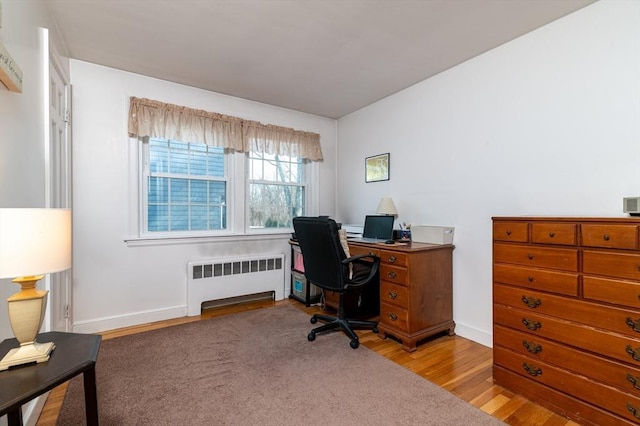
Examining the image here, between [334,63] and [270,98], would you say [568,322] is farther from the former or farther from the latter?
[270,98]

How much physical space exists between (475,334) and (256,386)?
186 centimetres

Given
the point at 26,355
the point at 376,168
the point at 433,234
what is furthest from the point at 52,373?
the point at 376,168

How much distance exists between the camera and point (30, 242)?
97 cm

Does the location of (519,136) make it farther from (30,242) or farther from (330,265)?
(30,242)

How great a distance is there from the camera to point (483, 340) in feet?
8.13

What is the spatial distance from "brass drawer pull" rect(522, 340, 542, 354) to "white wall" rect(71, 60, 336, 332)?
9.72 feet

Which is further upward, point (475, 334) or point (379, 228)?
point (379, 228)

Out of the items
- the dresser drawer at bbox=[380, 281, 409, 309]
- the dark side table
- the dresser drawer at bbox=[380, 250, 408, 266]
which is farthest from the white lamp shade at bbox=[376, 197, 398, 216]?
the dark side table

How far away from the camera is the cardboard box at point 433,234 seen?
2.66 metres

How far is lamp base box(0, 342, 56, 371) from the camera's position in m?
1.01

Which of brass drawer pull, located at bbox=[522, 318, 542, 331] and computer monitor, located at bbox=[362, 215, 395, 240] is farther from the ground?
computer monitor, located at bbox=[362, 215, 395, 240]

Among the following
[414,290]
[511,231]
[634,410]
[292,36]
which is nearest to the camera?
[634,410]

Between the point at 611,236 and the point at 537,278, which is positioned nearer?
the point at 611,236

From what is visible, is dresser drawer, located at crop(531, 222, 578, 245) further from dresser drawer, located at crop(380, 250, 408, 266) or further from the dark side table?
the dark side table
